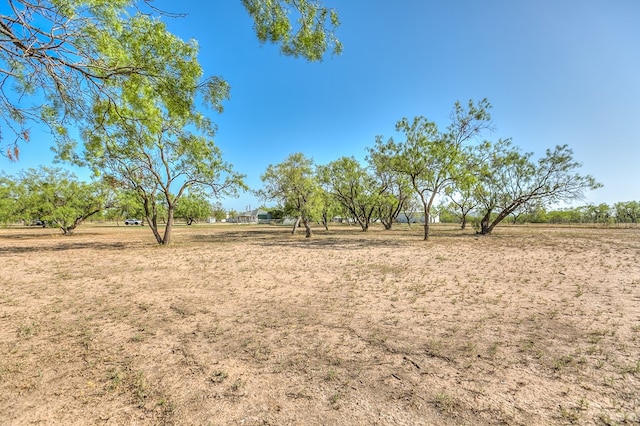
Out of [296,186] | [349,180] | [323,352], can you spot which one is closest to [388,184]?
[349,180]

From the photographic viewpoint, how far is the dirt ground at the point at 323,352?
2.49 m

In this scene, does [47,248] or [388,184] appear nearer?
[47,248]

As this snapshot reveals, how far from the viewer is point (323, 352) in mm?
3602

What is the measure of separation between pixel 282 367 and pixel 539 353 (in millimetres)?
3304

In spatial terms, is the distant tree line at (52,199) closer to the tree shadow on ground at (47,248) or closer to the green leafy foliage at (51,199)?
the green leafy foliage at (51,199)

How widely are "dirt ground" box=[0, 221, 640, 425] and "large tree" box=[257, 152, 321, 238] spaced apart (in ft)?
54.3

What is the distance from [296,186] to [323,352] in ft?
67.8

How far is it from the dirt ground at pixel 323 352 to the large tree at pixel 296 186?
16.5 m

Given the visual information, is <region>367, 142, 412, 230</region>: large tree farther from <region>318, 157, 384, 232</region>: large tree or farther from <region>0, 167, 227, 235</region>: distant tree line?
<region>0, 167, 227, 235</region>: distant tree line

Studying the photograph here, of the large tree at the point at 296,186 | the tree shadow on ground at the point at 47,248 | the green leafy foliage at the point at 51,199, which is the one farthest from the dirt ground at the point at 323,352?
the green leafy foliage at the point at 51,199

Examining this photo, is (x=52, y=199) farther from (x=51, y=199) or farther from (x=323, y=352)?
(x=323, y=352)

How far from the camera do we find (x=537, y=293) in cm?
635

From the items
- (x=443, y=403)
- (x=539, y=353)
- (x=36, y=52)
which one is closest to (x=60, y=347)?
(x=36, y=52)

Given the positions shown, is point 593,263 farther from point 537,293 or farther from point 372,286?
point 372,286
